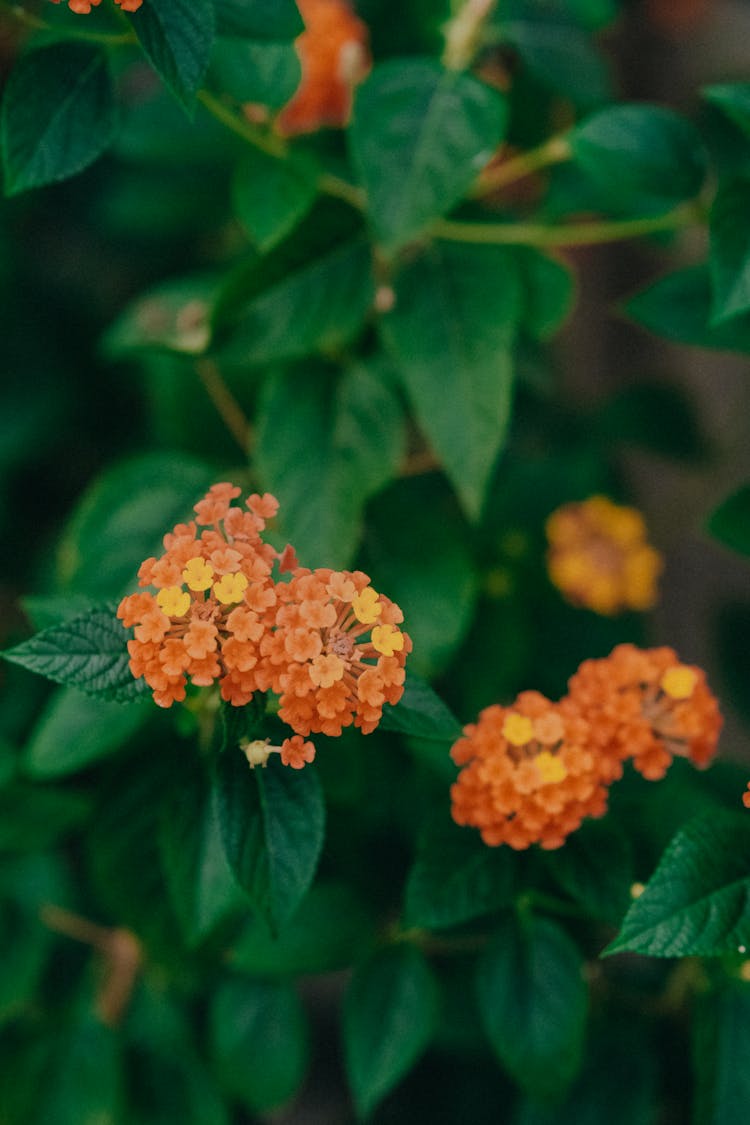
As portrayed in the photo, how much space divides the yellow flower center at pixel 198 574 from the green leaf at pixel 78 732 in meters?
0.27

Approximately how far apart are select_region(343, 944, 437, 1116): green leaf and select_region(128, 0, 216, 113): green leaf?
2.09 feet

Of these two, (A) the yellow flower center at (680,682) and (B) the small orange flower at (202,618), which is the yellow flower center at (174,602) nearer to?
(B) the small orange flower at (202,618)

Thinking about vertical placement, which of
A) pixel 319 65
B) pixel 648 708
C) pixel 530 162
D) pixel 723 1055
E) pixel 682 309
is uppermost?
pixel 319 65

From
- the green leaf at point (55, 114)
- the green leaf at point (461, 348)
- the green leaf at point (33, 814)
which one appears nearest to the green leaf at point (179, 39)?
the green leaf at point (55, 114)

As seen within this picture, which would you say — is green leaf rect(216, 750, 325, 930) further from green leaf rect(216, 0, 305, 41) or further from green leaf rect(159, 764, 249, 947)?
green leaf rect(216, 0, 305, 41)

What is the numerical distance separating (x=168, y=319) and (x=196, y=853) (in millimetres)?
509

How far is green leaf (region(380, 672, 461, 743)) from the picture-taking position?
0.56 metres

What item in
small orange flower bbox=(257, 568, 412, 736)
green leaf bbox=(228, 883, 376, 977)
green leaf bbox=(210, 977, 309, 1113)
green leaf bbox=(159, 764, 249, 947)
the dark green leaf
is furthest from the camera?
the dark green leaf

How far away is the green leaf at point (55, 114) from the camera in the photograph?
25.6 inches

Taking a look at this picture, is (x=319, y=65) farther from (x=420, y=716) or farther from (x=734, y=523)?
(x=420, y=716)

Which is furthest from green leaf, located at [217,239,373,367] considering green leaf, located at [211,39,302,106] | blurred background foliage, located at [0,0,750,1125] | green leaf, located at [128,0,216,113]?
green leaf, located at [128,0,216,113]

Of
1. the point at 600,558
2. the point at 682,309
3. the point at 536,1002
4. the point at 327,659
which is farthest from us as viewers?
the point at 600,558

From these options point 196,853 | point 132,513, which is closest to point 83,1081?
point 196,853

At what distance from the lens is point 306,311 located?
2.81 ft
